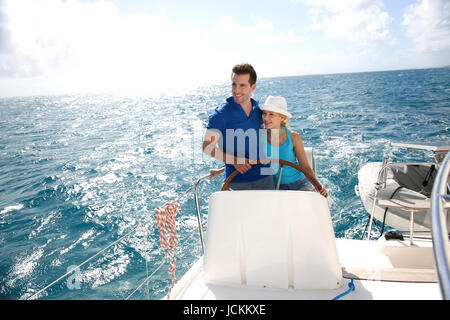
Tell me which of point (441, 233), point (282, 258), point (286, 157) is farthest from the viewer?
point (286, 157)

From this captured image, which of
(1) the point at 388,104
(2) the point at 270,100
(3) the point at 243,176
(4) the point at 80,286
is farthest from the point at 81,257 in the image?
(1) the point at 388,104

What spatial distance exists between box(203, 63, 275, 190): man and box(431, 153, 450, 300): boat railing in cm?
116

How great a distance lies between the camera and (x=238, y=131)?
6.92ft

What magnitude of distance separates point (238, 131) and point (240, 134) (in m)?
0.03

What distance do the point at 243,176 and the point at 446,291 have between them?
1477 mm

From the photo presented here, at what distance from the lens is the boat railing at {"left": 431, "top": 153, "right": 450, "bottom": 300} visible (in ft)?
2.27

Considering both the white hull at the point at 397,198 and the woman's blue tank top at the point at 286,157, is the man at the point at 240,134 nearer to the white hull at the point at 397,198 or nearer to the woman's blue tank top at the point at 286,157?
the woman's blue tank top at the point at 286,157

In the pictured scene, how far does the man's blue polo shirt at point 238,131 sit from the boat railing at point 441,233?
3.90ft

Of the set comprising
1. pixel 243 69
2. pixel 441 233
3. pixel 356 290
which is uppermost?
pixel 243 69

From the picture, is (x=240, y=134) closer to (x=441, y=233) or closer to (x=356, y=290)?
(x=356, y=290)

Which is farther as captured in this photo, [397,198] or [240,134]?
[397,198]

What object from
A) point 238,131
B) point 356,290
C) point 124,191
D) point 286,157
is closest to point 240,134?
point 238,131

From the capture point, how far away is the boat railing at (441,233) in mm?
692

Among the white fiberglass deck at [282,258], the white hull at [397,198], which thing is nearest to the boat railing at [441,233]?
the white fiberglass deck at [282,258]
